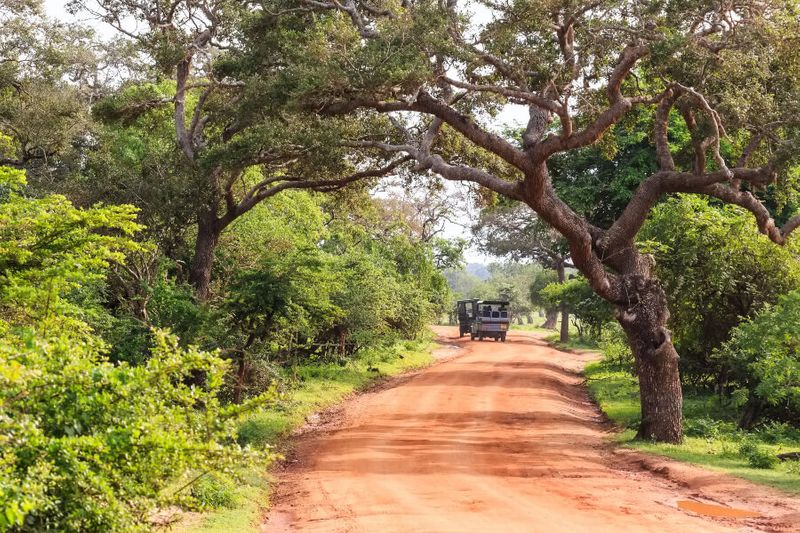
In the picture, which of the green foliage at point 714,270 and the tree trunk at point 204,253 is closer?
the green foliage at point 714,270

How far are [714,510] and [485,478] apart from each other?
3.13 metres

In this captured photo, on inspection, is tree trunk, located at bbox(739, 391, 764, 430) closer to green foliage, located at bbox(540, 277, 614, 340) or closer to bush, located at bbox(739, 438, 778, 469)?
bush, located at bbox(739, 438, 778, 469)

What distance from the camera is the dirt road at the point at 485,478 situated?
9.07 m

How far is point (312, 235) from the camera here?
2641 cm

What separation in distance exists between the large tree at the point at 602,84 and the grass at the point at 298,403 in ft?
19.1

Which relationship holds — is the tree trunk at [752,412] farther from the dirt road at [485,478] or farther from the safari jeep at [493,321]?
the safari jeep at [493,321]

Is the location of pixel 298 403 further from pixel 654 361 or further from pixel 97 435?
pixel 97 435

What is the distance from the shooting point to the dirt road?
9.07 m

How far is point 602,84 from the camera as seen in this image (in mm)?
16953

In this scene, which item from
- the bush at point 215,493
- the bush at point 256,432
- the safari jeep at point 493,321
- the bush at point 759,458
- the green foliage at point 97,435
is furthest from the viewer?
the safari jeep at point 493,321

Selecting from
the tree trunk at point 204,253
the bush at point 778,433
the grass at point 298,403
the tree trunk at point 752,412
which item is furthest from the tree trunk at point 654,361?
the tree trunk at point 204,253

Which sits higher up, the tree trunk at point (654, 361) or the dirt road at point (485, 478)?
the tree trunk at point (654, 361)

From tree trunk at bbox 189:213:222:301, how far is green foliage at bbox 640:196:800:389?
9958mm

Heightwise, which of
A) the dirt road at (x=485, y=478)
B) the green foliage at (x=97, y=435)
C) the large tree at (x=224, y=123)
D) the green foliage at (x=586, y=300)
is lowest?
the dirt road at (x=485, y=478)
